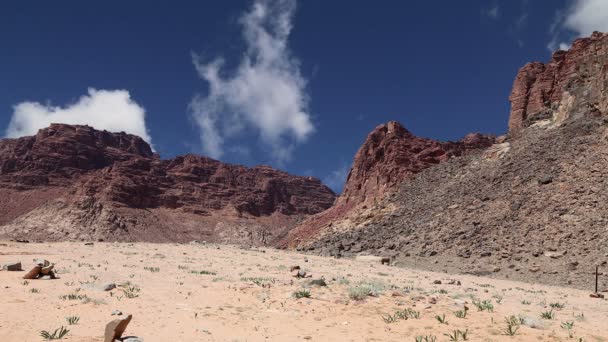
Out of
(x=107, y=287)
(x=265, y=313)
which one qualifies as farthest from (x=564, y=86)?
(x=107, y=287)

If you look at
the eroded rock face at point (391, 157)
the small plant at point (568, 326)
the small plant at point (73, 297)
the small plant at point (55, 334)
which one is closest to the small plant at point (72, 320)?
the small plant at point (55, 334)

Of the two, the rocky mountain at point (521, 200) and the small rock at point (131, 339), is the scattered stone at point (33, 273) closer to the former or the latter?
the small rock at point (131, 339)

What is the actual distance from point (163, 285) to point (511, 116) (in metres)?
52.5

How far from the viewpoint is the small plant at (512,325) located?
29.1 feet

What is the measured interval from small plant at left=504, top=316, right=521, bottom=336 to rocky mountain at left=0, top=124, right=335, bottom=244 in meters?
78.7

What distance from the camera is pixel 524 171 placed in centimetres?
3725

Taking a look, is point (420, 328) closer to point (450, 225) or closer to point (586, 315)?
point (586, 315)

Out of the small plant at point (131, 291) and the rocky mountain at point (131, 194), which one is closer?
the small plant at point (131, 291)

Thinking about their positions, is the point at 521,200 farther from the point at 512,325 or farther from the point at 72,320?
the point at 72,320

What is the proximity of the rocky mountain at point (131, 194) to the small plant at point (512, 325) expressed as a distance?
78730 mm

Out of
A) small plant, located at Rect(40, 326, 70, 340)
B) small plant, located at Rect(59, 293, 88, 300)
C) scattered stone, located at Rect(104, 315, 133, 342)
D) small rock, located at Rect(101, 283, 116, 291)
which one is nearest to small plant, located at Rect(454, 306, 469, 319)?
scattered stone, located at Rect(104, 315, 133, 342)

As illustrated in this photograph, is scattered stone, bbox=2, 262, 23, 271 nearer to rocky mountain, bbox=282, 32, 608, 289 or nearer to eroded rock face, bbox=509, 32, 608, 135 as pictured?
rocky mountain, bbox=282, 32, 608, 289

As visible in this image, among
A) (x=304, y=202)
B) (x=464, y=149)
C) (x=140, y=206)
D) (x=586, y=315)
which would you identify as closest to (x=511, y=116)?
(x=464, y=149)

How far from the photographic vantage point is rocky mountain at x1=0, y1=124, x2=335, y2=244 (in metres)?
98.7
